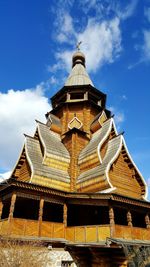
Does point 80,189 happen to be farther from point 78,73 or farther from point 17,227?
point 78,73

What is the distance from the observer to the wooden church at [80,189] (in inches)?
455

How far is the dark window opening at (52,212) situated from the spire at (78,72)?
12.1 meters

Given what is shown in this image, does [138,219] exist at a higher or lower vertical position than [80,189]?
lower

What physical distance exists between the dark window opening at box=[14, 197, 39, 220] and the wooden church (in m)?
0.06

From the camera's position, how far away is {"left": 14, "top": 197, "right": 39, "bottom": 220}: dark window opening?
16.0 meters

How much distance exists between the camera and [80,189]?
1717 cm

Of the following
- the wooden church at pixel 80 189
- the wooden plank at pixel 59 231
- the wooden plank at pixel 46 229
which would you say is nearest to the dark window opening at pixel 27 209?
the wooden church at pixel 80 189

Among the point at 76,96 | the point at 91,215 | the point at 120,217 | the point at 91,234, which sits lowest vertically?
the point at 91,234

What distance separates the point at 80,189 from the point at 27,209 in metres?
3.68

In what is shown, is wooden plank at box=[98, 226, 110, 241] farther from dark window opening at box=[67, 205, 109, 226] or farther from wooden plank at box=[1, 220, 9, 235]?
wooden plank at box=[1, 220, 9, 235]

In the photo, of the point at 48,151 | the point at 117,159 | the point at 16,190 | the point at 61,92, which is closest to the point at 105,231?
the point at 16,190

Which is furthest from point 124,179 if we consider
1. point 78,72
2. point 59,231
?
point 78,72

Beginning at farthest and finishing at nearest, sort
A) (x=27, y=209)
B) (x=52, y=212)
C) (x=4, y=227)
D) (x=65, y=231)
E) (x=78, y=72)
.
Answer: (x=78, y=72)
(x=27, y=209)
(x=52, y=212)
(x=65, y=231)
(x=4, y=227)

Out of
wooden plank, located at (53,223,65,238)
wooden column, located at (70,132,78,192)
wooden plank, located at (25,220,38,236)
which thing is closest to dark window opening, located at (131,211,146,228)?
wooden column, located at (70,132,78,192)
